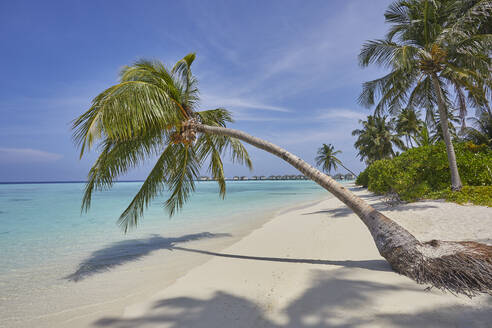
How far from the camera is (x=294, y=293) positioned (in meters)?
3.07

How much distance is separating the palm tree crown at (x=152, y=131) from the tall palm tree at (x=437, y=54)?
5.74 meters

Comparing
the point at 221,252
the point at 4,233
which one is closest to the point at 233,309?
the point at 221,252

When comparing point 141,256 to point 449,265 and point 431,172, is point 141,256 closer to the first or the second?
point 449,265

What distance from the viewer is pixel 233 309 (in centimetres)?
284

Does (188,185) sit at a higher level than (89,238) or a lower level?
higher

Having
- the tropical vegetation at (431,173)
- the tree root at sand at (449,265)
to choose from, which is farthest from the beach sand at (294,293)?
the tropical vegetation at (431,173)

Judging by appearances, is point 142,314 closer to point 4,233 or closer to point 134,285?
point 134,285

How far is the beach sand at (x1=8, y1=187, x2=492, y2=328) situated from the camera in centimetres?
235

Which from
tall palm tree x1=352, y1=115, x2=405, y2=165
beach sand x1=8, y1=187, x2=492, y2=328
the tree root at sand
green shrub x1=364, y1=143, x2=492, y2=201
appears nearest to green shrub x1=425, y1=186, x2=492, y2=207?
green shrub x1=364, y1=143, x2=492, y2=201

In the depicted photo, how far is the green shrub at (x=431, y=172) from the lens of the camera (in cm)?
898

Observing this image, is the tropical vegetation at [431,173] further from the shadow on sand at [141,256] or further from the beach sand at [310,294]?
the shadow on sand at [141,256]

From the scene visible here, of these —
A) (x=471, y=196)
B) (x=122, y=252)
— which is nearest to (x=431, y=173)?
(x=471, y=196)

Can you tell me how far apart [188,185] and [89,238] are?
4.43 meters

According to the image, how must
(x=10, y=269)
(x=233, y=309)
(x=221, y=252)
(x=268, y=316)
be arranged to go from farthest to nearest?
(x=221, y=252) → (x=10, y=269) → (x=233, y=309) → (x=268, y=316)
